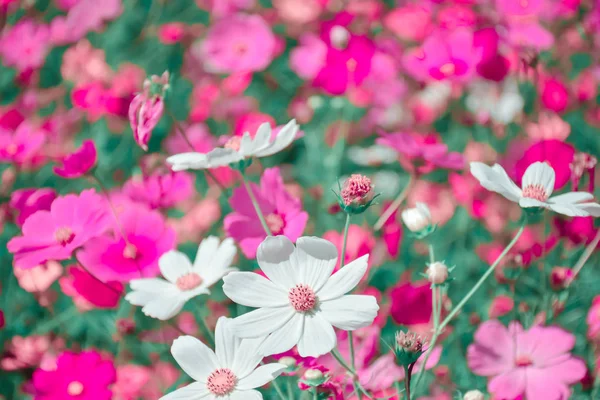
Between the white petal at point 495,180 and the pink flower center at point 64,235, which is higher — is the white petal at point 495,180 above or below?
above

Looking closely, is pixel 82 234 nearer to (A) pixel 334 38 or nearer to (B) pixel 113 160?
(A) pixel 334 38

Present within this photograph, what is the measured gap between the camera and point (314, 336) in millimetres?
348

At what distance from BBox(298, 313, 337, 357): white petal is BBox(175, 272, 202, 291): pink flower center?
0.15m

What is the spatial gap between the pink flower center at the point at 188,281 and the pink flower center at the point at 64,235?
0.09 meters

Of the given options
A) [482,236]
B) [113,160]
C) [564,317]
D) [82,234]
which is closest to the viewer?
[82,234]

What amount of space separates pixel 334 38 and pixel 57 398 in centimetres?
50

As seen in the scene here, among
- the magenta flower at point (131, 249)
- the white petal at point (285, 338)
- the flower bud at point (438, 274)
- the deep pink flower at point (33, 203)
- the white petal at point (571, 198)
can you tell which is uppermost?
the white petal at point (571, 198)

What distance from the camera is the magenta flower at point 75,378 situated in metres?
0.51

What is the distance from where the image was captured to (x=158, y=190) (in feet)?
1.96

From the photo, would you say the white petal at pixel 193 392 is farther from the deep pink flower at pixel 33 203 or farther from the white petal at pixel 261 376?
the deep pink flower at pixel 33 203


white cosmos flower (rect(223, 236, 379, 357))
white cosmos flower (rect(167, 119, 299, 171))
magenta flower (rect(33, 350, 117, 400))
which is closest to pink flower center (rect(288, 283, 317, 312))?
white cosmos flower (rect(223, 236, 379, 357))

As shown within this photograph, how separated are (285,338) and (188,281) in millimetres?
157

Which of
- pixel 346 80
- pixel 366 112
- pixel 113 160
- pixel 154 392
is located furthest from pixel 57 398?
pixel 366 112

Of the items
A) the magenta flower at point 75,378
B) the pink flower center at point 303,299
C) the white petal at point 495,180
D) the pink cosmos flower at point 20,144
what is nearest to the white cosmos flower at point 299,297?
the pink flower center at point 303,299
